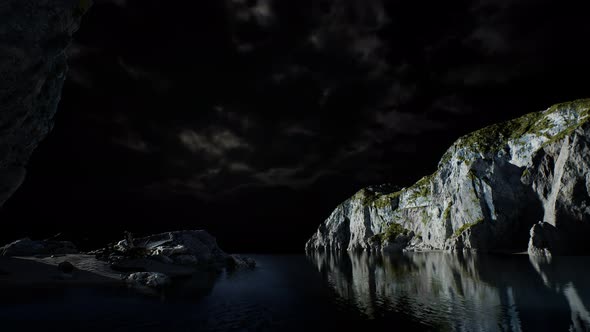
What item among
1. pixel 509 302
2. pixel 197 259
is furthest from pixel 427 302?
pixel 197 259

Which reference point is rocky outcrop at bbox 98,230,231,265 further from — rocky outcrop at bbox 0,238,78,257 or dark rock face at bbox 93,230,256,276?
rocky outcrop at bbox 0,238,78,257

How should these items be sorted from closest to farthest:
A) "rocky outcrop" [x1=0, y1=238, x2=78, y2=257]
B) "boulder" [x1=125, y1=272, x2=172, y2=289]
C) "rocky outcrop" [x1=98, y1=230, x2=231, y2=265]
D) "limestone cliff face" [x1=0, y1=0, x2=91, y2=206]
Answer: "limestone cliff face" [x1=0, y1=0, x2=91, y2=206] → "boulder" [x1=125, y1=272, x2=172, y2=289] → "rocky outcrop" [x1=98, y1=230, x2=231, y2=265] → "rocky outcrop" [x1=0, y1=238, x2=78, y2=257]

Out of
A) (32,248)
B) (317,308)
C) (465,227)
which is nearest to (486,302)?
(317,308)

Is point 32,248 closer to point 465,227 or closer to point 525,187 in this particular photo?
point 465,227

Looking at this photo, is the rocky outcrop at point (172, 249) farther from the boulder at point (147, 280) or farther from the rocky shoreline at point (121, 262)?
the boulder at point (147, 280)

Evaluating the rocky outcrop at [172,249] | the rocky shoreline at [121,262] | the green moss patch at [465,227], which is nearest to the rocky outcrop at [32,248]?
the rocky shoreline at [121,262]

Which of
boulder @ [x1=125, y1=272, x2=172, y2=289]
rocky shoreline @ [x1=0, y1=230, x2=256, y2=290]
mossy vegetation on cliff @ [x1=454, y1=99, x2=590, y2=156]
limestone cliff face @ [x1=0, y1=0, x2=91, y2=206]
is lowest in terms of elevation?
boulder @ [x1=125, y1=272, x2=172, y2=289]

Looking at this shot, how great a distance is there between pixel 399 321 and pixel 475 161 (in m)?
179

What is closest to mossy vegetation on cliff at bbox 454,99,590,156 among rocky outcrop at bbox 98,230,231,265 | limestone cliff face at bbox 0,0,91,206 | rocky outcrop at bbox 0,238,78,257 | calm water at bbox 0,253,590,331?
calm water at bbox 0,253,590,331

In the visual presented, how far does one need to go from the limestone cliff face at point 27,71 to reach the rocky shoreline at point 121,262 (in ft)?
99.4

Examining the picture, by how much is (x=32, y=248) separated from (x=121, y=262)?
27565 mm

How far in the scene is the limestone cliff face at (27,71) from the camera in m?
17.4

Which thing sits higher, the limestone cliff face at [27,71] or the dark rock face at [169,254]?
the limestone cliff face at [27,71]

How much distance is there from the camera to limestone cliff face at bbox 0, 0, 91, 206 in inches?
685
